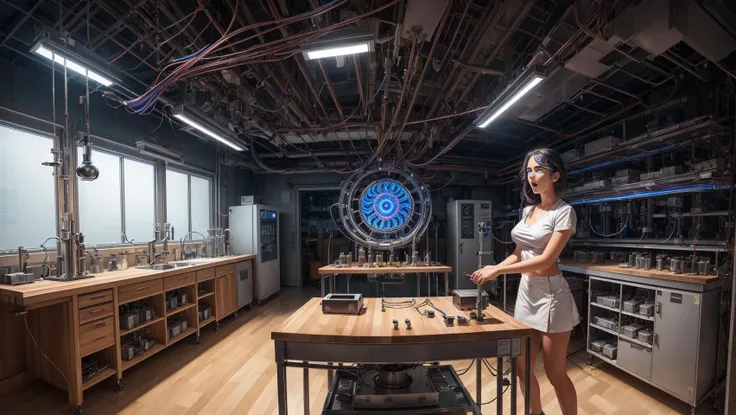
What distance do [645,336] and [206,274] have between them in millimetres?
5181

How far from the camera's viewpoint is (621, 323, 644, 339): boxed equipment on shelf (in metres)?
2.88

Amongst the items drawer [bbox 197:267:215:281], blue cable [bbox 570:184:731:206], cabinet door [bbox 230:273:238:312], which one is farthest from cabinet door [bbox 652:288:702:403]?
cabinet door [bbox 230:273:238:312]

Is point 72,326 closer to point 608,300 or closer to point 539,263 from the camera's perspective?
point 539,263

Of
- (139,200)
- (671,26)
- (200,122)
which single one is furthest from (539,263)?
(139,200)

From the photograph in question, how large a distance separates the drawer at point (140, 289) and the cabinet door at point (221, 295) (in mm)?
1114

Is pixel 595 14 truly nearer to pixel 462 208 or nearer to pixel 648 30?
pixel 648 30

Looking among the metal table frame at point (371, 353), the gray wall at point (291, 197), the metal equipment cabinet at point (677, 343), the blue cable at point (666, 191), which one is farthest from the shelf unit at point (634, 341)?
the gray wall at point (291, 197)

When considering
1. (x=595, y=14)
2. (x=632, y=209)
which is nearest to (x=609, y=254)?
(x=632, y=209)

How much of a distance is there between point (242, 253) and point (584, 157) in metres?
6.03

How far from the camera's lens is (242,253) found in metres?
5.74

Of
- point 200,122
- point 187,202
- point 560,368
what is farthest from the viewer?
point 187,202

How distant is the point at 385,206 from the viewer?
16.7 ft

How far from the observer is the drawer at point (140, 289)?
2.86m

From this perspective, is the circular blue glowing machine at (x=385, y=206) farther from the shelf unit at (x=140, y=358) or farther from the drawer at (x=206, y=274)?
the shelf unit at (x=140, y=358)
